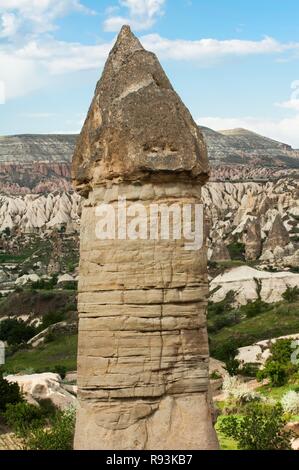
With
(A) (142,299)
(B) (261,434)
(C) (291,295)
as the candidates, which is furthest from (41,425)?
(C) (291,295)

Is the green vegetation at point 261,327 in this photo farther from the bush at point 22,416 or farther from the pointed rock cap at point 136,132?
the pointed rock cap at point 136,132

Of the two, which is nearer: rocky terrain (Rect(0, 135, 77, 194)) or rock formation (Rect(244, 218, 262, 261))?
rock formation (Rect(244, 218, 262, 261))

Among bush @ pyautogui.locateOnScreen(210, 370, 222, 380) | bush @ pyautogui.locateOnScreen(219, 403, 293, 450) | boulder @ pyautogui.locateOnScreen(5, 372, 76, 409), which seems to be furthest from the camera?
bush @ pyautogui.locateOnScreen(210, 370, 222, 380)

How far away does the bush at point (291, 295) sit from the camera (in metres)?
40.9

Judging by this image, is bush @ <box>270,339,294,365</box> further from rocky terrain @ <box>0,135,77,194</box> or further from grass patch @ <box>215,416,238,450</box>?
rocky terrain @ <box>0,135,77,194</box>

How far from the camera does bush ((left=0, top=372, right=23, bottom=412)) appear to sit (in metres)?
17.7

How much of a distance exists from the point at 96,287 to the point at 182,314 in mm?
918

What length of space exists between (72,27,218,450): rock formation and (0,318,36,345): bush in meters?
33.2

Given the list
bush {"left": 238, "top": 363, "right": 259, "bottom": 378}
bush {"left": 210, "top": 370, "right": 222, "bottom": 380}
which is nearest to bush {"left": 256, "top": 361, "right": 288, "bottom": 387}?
bush {"left": 210, "top": 370, "right": 222, "bottom": 380}

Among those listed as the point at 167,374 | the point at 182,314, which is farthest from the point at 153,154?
the point at 167,374

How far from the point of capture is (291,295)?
41531 mm

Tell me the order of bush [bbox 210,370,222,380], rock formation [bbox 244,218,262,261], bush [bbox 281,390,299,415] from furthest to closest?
rock formation [bbox 244,218,262,261] → bush [bbox 210,370,222,380] → bush [bbox 281,390,299,415]

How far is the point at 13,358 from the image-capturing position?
3684cm

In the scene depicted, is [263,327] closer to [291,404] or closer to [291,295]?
[291,295]
